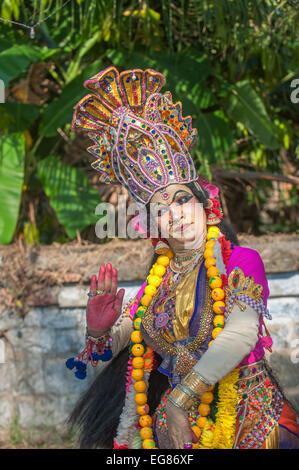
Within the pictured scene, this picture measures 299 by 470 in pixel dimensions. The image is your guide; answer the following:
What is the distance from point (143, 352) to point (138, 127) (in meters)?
0.98

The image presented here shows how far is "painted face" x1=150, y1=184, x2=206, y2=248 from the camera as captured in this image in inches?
85.4

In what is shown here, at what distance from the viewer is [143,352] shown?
7.57 feet

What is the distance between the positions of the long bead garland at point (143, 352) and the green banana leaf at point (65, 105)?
3073mm

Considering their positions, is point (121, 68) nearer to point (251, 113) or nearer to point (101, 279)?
point (251, 113)

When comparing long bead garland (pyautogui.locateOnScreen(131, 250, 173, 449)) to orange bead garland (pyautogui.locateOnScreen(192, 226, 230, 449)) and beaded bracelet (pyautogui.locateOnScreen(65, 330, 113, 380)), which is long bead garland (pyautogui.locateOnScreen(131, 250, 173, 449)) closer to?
beaded bracelet (pyautogui.locateOnScreen(65, 330, 113, 380))

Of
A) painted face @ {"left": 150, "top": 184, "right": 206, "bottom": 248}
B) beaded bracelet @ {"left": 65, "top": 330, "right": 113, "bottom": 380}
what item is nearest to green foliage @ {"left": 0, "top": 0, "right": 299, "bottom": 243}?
beaded bracelet @ {"left": 65, "top": 330, "right": 113, "bottom": 380}

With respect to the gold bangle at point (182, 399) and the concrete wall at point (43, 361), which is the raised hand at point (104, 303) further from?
the concrete wall at point (43, 361)

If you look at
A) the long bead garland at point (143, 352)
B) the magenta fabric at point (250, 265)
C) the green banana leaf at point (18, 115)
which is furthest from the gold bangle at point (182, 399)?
→ the green banana leaf at point (18, 115)

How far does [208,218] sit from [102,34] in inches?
146

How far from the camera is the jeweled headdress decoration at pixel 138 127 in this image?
2.17m

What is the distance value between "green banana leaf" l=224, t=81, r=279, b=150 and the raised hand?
3269mm

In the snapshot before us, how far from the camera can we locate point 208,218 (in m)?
2.26

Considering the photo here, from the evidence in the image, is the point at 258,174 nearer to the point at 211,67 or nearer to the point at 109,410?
the point at 211,67

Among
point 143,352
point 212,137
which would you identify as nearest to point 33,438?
point 143,352
